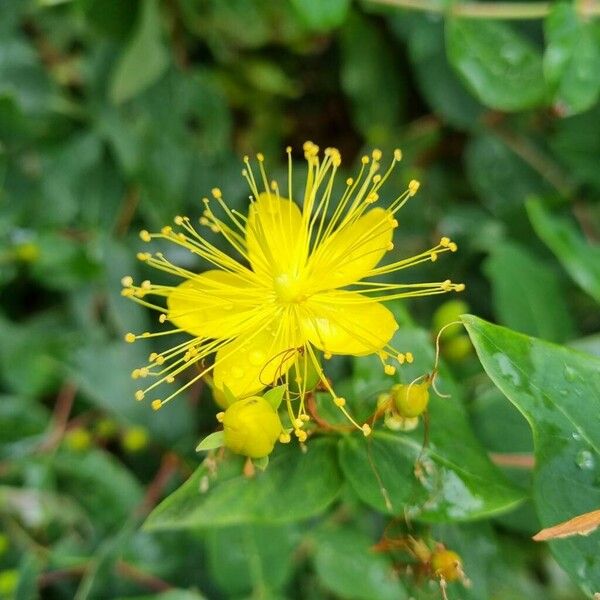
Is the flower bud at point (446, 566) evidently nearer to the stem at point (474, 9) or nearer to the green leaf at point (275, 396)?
the green leaf at point (275, 396)

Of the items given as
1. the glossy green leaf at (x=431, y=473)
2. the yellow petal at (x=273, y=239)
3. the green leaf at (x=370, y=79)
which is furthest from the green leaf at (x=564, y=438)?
the green leaf at (x=370, y=79)

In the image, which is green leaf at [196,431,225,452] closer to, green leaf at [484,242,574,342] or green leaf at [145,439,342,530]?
green leaf at [145,439,342,530]

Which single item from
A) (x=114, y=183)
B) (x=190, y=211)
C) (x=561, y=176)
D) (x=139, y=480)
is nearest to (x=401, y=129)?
(x=561, y=176)

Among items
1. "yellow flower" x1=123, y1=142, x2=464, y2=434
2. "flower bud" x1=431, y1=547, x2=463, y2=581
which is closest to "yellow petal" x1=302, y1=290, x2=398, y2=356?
"yellow flower" x1=123, y1=142, x2=464, y2=434

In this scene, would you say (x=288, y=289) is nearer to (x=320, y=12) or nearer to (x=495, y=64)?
(x=320, y=12)

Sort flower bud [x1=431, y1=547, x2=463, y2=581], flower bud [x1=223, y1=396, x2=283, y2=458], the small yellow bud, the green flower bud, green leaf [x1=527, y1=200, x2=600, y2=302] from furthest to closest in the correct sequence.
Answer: the small yellow bud
green leaf [x1=527, y1=200, x2=600, y2=302]
the green flower bud
flower bud [x1=431, y1=547, x2=463, y2=581]
flower bud [x1=223, y1=396, x2=283, y2=458]

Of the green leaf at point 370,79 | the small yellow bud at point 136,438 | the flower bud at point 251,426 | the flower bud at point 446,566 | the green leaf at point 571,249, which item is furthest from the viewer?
the green leaf at point 370,79

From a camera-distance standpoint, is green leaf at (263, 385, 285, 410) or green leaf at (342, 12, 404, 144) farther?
green leaf at (342, 12, 404, 144)
